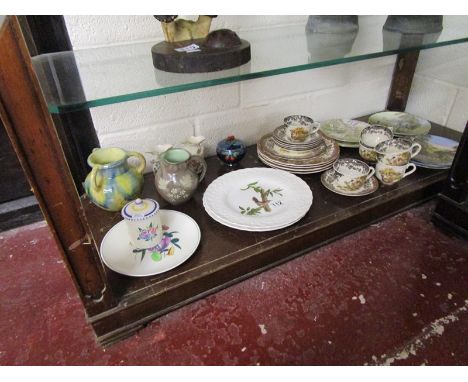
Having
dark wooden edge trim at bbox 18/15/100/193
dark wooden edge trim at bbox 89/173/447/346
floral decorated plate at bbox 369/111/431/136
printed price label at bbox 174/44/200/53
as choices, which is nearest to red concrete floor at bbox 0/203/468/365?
dark wooden edge trim at bbox 89/173/447/346

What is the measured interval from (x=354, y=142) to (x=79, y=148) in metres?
0.72

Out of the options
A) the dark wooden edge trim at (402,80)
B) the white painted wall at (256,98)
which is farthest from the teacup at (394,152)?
the dark wooden edge trim at (402,80)

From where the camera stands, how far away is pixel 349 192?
807mm

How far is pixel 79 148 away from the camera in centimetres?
79

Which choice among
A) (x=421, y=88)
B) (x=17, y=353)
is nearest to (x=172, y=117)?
(x=17, y=353)

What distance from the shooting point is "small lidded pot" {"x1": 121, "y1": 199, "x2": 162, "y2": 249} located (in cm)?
63

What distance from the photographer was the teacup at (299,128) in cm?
87

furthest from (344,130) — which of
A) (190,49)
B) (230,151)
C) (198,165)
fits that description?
(190,49)

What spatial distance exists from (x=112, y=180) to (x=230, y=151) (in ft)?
1.00

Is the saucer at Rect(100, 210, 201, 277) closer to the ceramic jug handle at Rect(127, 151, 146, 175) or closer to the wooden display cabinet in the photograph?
the wooden display cabinet

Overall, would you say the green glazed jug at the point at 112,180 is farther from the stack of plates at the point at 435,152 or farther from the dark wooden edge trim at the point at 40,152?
the stack of plates at the point at 435,152

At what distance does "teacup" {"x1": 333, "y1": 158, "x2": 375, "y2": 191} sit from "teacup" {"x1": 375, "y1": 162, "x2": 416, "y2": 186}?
0.06ft

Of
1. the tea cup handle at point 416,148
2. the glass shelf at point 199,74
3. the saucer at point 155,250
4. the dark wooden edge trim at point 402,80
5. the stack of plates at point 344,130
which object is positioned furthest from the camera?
the dark wooden edge trim at point 402,80

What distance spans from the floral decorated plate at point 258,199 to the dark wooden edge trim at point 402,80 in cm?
60
